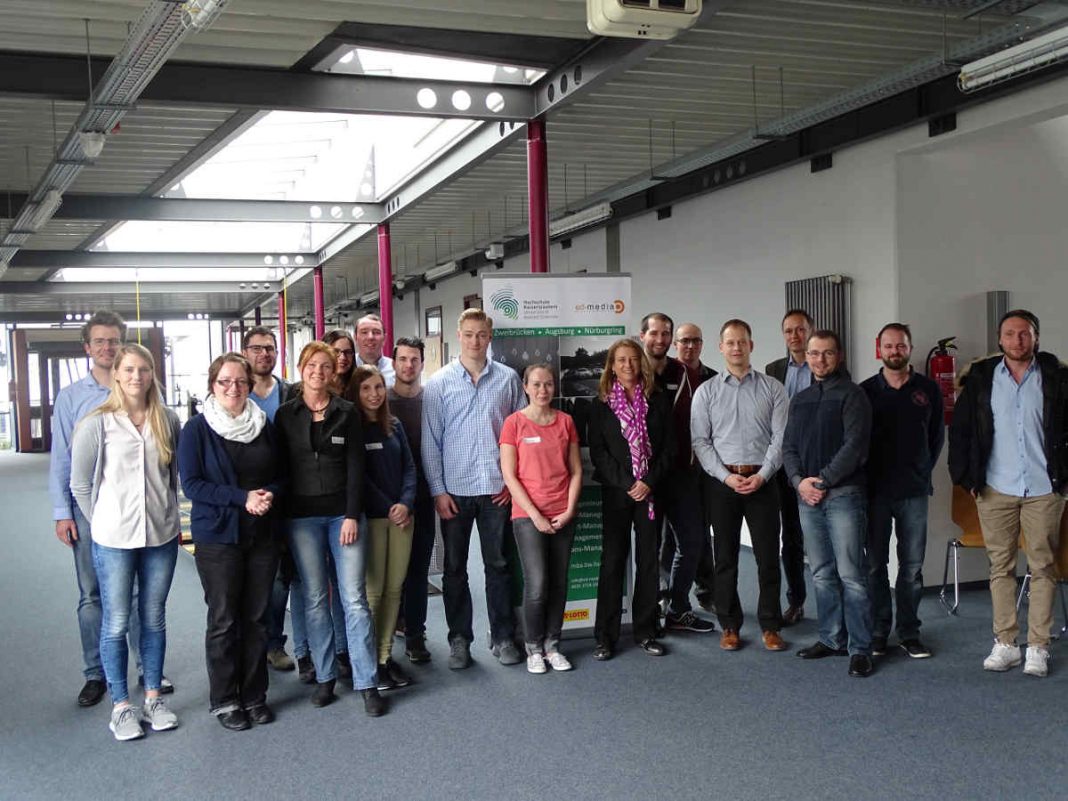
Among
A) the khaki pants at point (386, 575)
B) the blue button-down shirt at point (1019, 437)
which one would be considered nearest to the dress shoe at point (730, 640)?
the blue button-down shirt at point (1019, 437)

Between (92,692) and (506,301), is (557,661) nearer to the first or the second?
(506,301)

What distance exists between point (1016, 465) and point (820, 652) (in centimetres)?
129

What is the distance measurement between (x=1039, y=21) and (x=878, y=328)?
7.96 feet

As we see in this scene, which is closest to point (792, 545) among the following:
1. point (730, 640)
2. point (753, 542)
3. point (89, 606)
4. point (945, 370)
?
point (753, 542)

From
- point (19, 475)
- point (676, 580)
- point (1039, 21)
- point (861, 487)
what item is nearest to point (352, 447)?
point (676, 580)

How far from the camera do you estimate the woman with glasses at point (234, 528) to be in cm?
373

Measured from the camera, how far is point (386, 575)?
4.39 meters

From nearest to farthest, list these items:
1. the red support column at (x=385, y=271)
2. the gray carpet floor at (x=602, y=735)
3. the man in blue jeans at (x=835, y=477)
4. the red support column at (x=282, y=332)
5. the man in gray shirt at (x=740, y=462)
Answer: the gray carpet floor at (x=602, y=735) < the man in blue jeans at (x=835, y=477) < the man in gray shirt at (x=740, y=462) < the red support column at (x=385, y=271) < the red support column at (x=282, y=332)

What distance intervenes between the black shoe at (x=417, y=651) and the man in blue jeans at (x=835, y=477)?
1.99 metres

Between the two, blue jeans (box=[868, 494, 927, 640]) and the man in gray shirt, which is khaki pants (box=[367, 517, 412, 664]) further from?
blue jeans (box=[868, 494, 927, 640])

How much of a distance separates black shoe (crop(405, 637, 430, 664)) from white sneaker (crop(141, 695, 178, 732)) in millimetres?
1188

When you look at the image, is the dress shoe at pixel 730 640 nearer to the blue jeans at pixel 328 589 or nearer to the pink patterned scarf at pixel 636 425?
the pink patterned scarf at pixel 636 425

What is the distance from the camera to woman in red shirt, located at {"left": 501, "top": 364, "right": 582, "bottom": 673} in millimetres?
4500

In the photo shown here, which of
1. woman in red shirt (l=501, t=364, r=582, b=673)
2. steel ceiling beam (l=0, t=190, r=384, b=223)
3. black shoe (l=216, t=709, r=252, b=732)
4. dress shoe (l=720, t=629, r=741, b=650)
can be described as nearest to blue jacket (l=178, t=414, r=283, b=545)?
black shoe (l=216, t=709, r=252, b=732)
